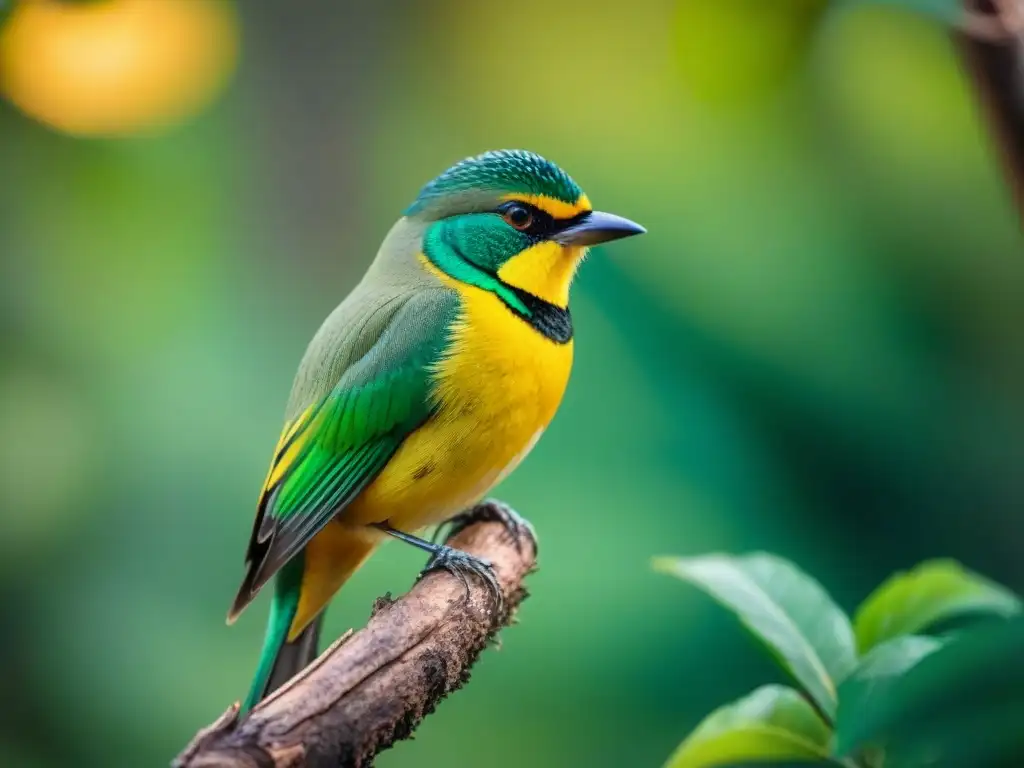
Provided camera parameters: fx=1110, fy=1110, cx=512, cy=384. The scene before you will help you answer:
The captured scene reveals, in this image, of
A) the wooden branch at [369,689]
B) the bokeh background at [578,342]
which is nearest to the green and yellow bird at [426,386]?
the wooden branch at [369,689]

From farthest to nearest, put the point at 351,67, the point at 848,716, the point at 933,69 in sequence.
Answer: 1. the point at 351,67
2. the point at 933,69
3. the point at 848,716

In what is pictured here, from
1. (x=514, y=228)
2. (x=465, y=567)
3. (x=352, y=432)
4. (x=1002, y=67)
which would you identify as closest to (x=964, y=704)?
(x=465, y=567)

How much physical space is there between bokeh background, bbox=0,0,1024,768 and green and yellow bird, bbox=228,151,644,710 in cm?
113

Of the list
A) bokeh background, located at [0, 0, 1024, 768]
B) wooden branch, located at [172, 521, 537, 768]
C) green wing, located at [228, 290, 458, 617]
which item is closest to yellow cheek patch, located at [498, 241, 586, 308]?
green wing, located at [228, 290, 458, 617]

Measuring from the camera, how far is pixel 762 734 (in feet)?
4.91

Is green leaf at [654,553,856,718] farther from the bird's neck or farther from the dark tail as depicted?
the dark tail

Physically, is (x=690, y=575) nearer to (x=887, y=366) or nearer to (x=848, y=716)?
(x=848, y=716)

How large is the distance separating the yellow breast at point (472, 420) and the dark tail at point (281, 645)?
0.16 meters

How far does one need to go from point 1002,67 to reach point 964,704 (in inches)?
57.4

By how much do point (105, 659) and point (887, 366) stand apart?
2569mm

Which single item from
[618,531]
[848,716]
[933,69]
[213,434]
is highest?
[933,69]

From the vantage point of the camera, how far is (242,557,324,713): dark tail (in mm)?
1930

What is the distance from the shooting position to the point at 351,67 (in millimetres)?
4438

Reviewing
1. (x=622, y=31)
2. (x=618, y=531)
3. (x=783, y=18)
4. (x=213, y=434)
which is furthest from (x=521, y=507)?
(x=622, y=31)
